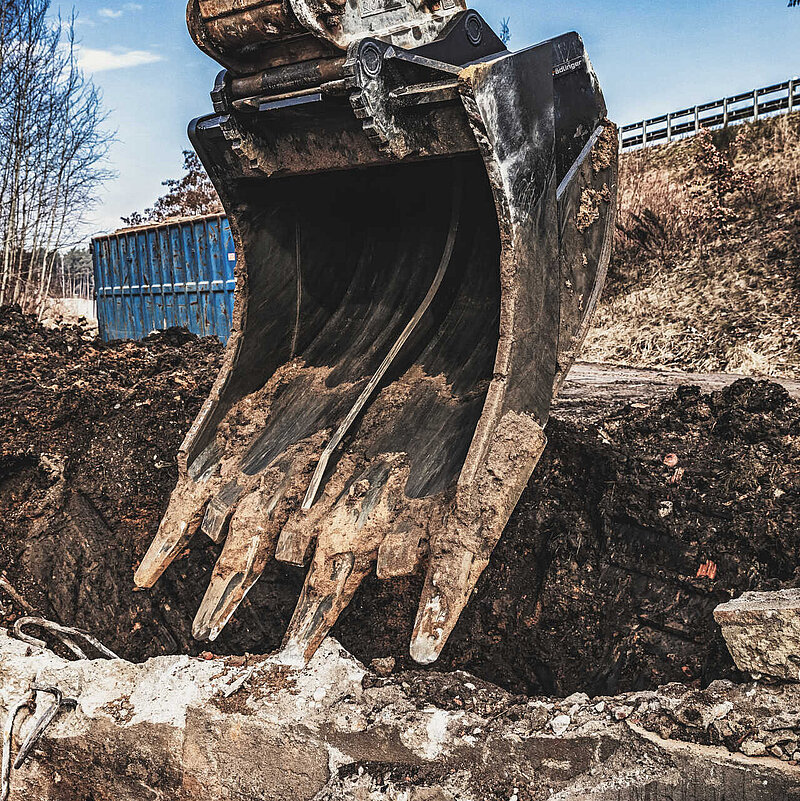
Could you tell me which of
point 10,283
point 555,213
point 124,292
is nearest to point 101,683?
point 555,213

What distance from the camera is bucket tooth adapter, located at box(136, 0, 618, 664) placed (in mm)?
2346

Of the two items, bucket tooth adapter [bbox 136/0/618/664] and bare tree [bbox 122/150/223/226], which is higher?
bare tree [bbox 122/150/223/226]

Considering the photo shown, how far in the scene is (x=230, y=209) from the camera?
2.94 m

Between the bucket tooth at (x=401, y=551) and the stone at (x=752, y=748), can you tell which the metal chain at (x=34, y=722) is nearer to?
the bucket tooth at (x=401, y=551)

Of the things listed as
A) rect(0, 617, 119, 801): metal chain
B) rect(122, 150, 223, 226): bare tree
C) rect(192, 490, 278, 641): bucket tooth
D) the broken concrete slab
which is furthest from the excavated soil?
rect(122, 150, 223, 226): bare tree

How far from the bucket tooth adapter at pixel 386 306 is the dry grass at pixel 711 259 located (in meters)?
6.30

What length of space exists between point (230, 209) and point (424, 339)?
96cm

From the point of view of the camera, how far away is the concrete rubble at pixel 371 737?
1.73 metres

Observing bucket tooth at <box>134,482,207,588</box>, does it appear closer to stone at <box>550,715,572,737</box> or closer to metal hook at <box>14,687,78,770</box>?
metal hook at <box>14,687,78,770</box>

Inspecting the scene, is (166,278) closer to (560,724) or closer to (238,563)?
(238,563)

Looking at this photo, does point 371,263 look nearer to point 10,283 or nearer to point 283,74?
point 283,74

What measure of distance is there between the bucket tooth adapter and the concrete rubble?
0.16m

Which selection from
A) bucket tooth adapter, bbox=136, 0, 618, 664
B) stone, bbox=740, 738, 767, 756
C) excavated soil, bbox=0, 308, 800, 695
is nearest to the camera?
stone, bbox=740, 738, 767, 756

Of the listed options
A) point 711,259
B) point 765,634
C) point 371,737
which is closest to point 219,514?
point 371,737
